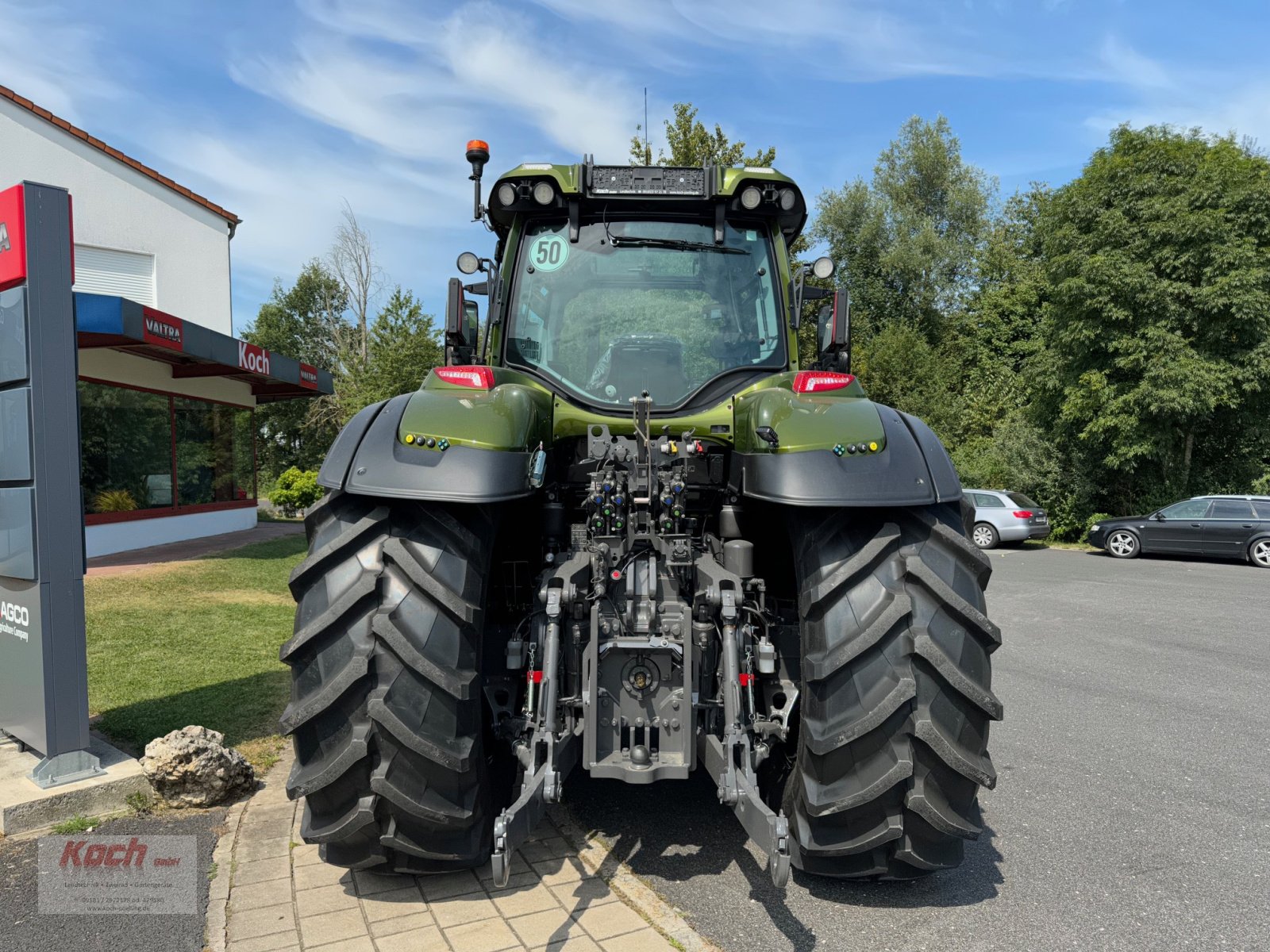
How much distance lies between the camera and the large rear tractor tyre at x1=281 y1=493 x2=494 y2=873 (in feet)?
8.85

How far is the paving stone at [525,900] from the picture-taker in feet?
9.81

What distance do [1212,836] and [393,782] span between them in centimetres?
375

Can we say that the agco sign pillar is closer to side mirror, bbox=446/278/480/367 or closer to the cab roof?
side mirror, bbox=446/278/480/367

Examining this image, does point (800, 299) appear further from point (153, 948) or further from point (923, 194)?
point (923, 194)

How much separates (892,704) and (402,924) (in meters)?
1.85

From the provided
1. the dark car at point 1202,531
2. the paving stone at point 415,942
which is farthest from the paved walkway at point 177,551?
the dark car at point 1202,531

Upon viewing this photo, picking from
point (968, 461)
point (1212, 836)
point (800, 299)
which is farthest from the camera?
point (968, 461)

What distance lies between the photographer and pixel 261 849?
3.54 metres

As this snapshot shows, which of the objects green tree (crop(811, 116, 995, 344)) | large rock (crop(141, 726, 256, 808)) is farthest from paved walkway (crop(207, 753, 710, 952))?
green tree (crop(811, 116, 995, 344))

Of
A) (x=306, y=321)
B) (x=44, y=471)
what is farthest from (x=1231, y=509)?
(x=306, y=321)

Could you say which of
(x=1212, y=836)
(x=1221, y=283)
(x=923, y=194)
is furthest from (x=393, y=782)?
(x=923, y=194)

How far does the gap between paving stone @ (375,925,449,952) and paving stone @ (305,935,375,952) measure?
0.03 meters

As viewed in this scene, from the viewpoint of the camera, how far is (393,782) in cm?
270

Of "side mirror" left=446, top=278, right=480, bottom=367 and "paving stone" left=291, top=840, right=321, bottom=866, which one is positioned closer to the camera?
"paving stone" left=291, top=840, right=321, bottom=866
